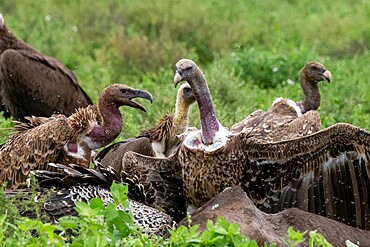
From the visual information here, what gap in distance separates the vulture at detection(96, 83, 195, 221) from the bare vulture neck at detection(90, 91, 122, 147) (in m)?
0.20

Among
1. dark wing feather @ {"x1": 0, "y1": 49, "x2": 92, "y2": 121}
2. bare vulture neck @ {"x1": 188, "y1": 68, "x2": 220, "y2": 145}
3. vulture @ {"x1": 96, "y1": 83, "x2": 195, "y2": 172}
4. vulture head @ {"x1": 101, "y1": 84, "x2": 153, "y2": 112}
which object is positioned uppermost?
bare vulture neck @ {"x1": 188, "y1": 68, "x2": 220, "y2": 145}

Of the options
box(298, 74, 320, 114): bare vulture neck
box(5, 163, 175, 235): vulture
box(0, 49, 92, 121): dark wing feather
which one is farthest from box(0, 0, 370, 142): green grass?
box(5, 163, 175, 235): vulture

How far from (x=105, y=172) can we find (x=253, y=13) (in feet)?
38.9

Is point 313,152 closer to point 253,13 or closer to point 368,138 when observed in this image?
point 368,138

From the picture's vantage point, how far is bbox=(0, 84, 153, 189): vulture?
735cm

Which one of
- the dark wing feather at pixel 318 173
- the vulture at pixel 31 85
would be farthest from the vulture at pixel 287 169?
the vulture at pixel 31 85

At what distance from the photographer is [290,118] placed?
8859 mm

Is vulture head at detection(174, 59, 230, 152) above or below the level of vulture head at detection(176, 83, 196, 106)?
above

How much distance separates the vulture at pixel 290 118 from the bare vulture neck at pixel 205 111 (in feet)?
2.00

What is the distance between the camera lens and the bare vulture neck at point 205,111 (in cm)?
680

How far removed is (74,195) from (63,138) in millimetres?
1325

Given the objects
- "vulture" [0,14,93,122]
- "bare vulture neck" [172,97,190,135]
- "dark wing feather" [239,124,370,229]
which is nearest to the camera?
"dark wing feather" [239,124,370,229]

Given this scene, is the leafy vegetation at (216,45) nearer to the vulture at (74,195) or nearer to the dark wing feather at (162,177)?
the dark wing feather at (162,177)

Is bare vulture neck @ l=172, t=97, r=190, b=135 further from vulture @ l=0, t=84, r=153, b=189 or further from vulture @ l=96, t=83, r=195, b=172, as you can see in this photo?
vulture @ l=0, t=84, r=153, b=189
